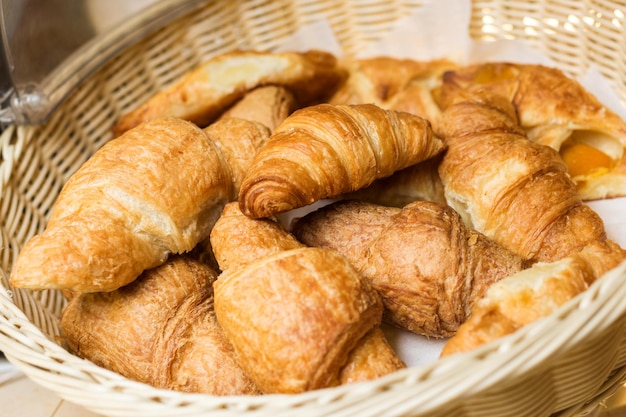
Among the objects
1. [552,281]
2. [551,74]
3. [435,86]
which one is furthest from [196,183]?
[551,74]

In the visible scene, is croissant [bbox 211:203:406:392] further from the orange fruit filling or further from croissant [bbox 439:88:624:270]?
the orange fruit filling

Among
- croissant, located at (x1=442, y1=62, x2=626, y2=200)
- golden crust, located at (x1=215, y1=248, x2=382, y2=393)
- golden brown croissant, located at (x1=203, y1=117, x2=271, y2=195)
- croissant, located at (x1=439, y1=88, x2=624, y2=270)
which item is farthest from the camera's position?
croissant, located at (x1=442, y1=62, x2=626, y2=200)

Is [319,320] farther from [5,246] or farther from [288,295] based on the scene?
[5,246]

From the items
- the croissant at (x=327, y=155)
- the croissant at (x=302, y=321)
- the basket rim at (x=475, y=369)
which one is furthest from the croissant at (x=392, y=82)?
the basket rim at (x=475, y=369)

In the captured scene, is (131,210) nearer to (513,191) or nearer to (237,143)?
(237,143)

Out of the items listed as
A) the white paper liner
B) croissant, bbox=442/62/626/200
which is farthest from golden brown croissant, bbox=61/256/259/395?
the white paper liner

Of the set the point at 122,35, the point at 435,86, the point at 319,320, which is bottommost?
the point at 435,86
